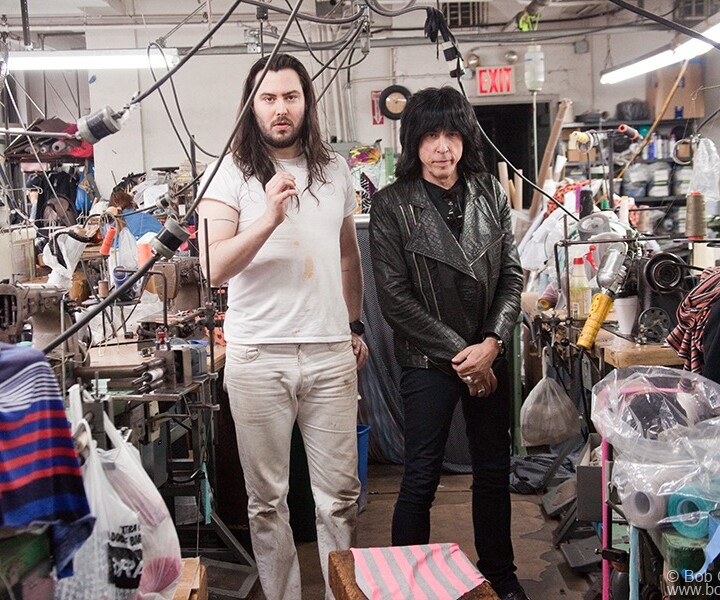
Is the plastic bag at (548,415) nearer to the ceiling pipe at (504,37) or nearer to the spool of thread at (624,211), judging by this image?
the spool of thread at (624,211)

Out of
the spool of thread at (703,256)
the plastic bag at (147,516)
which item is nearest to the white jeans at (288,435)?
the plastic bag at (147,516)

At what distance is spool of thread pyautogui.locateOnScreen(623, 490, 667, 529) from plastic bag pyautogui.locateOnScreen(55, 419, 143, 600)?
34.3 inches

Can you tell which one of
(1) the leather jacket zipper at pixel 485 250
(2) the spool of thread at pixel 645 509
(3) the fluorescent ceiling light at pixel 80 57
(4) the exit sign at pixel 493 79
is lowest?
(2) the spool of thread at pixel 645 509

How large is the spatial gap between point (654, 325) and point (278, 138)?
1.28 meters

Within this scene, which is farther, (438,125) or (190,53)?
(438,125)

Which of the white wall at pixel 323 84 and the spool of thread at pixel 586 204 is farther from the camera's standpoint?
the white wall at pixel 323 84

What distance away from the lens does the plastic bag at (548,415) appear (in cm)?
328

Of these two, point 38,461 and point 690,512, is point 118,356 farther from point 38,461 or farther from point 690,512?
point 690,512

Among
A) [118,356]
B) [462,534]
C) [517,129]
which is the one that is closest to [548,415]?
[462,534]

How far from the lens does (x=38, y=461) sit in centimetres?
113

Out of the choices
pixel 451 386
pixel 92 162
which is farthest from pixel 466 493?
pixel 92 162

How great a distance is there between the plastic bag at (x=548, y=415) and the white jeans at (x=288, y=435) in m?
1.13

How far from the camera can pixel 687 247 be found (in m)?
4.03

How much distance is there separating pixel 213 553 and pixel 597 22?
7.51 metres
